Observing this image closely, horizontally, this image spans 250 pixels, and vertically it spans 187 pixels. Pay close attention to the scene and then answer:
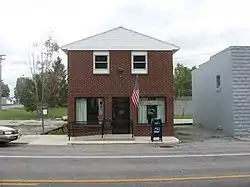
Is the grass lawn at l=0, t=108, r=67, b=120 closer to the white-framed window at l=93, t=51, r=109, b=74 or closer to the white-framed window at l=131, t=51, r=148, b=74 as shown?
the white-framed window at l=93, t=51, r=109, b=74

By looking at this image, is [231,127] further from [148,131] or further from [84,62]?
[84,62]

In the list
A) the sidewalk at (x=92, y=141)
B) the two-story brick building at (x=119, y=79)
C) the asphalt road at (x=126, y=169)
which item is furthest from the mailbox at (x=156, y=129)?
the asphalt road at (x=126, y=169)

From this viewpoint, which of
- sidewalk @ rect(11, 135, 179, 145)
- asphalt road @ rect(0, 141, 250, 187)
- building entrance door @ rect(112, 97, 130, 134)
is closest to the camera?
asphalt road @ rect(0, 141, 250, 187)

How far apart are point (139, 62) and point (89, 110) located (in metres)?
4.27

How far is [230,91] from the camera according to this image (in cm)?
2733

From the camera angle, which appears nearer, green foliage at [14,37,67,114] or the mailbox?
the mailbox

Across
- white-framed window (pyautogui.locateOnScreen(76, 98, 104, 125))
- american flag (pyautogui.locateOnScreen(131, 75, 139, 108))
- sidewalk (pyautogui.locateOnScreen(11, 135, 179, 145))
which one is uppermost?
american flag (pyautogui.locateOnScreen(131, 75, 139, 108))

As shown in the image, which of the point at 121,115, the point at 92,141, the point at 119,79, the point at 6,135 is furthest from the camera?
the point at 121,115

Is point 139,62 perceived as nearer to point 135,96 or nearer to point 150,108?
point 150,108

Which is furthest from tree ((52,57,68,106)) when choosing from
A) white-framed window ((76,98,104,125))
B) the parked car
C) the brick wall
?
the parked car

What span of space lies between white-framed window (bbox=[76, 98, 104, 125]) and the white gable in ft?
10.7

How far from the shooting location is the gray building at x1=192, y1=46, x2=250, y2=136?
2673 centimetres

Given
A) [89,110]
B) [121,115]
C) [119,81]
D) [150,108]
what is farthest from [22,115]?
[150,108]

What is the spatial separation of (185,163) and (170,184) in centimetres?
409
